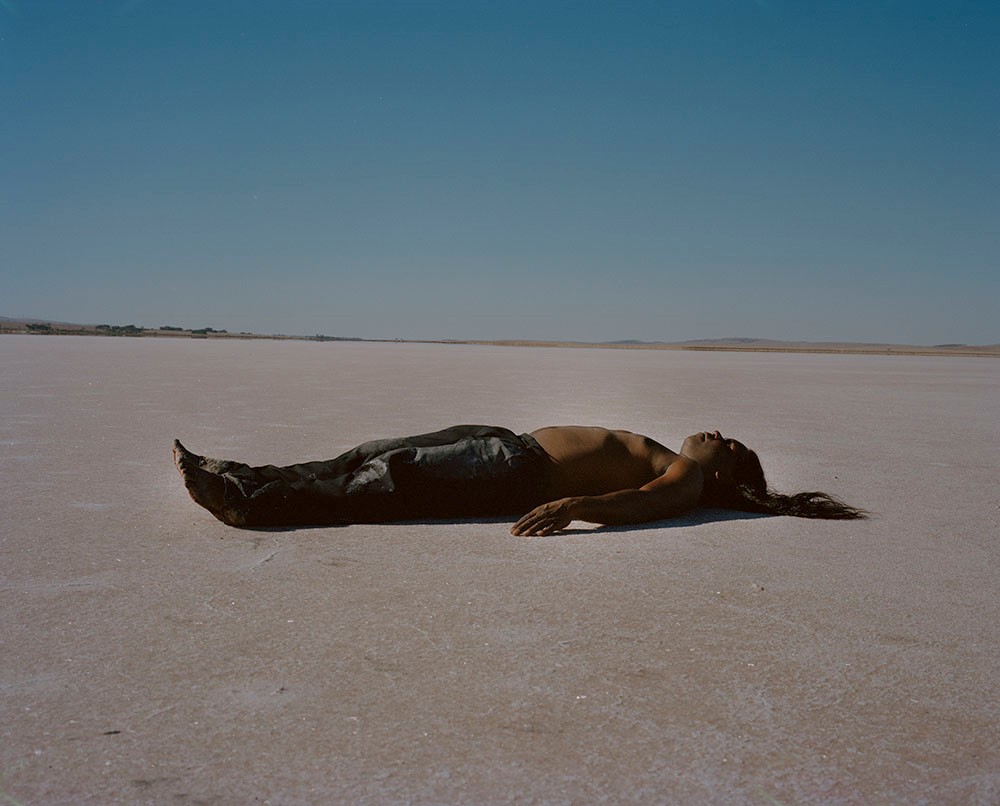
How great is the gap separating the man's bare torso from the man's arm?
0.26ft

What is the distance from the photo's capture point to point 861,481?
542cm

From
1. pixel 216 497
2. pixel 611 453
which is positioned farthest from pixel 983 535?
pixel 216 497

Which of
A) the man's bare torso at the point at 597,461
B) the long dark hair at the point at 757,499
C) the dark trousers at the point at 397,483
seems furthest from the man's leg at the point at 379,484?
the long dark hair at the point at 757,499

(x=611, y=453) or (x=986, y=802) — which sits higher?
(x=611, y=453)

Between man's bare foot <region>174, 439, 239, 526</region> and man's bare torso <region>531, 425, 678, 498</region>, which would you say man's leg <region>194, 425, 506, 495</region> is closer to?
man's bare foot <region>174, 439, 239, 526</region>

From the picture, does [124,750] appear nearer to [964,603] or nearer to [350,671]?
[350,671]

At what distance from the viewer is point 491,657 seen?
2.25 metres

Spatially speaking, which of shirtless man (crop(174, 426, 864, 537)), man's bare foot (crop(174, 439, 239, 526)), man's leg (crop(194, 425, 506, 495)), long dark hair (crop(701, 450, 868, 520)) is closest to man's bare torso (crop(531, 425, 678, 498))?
shirtless man (crop(174, 426, 864, 537))

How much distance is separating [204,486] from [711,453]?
96.6 inches

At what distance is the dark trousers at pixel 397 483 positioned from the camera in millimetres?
3662

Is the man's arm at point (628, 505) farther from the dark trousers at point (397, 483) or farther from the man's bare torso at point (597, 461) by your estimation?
the dark trousers at point (397, 483)

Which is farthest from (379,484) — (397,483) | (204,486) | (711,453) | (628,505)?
(711,453)

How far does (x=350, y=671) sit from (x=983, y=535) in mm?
3219

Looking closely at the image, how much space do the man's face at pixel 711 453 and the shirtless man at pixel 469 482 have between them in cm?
14
